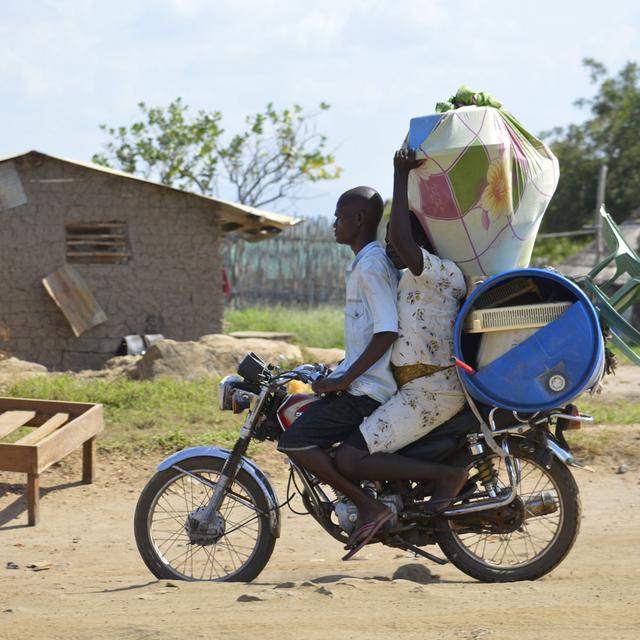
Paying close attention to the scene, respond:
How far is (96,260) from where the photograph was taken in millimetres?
14039

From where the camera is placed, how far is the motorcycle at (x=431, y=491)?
13.7ft

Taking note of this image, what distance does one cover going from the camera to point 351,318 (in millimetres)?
4133

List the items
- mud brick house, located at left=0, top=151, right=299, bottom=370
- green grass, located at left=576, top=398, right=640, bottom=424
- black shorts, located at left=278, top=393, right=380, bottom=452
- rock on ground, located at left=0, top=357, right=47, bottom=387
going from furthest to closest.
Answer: mud brick house, located at left=0, top=151, right=299, bottom=370 < rock on ground, located at left=0, top=357, right=47, bottom=387 < green grass, located at left=576, top=398, right=640, bottom=424 < black shorts, located at left=278, top=393, right=380, bottom=452

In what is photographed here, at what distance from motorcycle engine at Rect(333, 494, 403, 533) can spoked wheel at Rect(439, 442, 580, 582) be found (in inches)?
9.7

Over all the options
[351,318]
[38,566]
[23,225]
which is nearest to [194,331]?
[23,225]

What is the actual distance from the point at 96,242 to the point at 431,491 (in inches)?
410

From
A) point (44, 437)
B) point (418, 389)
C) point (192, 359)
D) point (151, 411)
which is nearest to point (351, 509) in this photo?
point (418, 389)

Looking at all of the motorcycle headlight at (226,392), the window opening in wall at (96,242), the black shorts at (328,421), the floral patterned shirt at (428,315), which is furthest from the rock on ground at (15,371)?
the floral patterned shirt at (428,315)

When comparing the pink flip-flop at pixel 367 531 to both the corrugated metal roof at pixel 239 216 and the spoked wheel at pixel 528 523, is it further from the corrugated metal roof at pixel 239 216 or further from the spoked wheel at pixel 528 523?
the corrugated metal roof at pixel 239 216

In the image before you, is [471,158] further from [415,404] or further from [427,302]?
[415,404]

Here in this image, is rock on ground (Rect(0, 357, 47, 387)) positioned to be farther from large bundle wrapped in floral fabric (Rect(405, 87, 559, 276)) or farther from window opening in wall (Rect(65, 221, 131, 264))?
large bundle wrapped in floral fabric (Rect(405, 87, 559, 276))

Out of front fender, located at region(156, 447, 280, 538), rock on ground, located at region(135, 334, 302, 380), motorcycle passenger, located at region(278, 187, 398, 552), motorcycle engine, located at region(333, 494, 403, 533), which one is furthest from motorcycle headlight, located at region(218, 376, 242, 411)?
rock on ground, located at region(135, 334, 302, 380)

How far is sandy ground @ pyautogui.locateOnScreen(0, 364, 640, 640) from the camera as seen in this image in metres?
3.43

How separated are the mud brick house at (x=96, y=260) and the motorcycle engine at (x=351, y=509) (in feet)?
32.5
